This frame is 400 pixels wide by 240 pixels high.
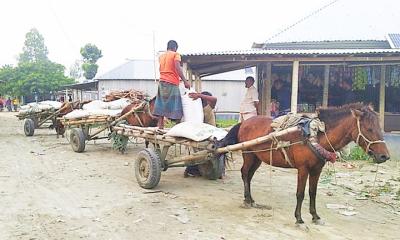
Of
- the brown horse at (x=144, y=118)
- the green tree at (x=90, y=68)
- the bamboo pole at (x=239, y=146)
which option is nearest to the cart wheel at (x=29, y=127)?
the brown horse at (x=144, y=118)

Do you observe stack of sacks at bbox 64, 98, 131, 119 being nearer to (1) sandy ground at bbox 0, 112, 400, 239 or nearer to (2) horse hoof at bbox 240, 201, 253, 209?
(1) sandy ground at bbox 0, 112, 400, 239

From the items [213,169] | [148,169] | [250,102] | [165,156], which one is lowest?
[213,169]

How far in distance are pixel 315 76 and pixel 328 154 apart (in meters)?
9.36

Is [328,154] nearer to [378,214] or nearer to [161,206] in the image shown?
[378,214]

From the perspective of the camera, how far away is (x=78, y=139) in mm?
11312

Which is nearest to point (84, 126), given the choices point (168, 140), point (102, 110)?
point (102, 110)

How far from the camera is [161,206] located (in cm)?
607

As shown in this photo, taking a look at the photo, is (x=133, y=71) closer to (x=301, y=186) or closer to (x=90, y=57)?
(x=90, y=57)

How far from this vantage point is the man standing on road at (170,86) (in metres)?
7.20

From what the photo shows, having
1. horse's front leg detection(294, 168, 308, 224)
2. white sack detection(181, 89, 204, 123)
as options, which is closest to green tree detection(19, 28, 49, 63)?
white sack detection(181, 89, 204, 123)

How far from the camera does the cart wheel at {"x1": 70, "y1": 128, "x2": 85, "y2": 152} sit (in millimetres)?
11312

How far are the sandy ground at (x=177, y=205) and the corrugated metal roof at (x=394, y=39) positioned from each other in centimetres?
521

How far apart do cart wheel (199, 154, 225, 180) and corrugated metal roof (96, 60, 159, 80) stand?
2270 cm

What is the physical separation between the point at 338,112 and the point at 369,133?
18.7 inches
